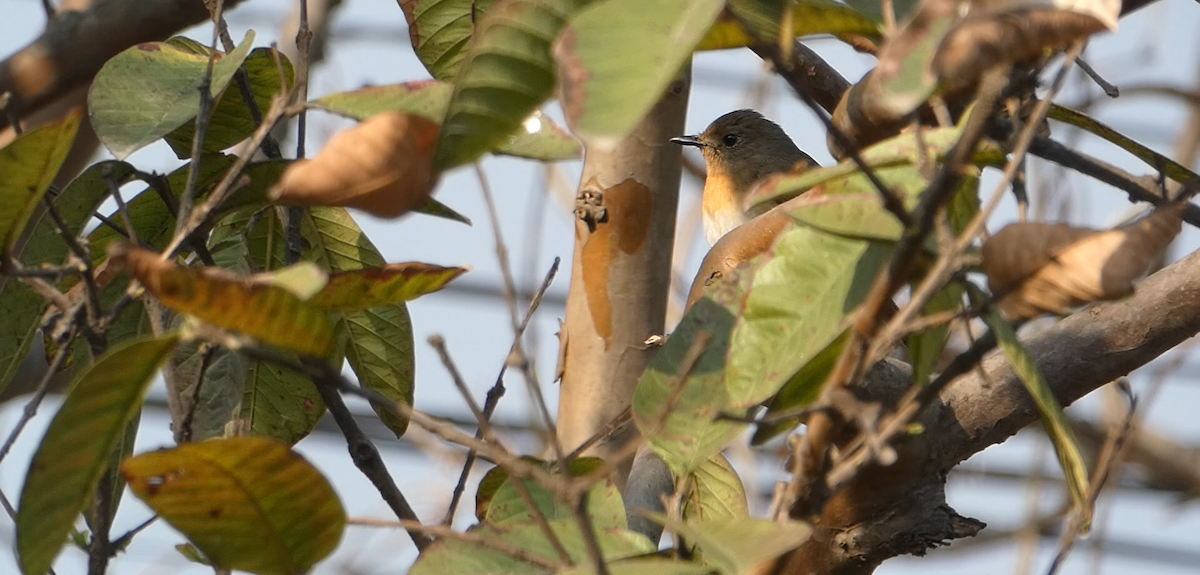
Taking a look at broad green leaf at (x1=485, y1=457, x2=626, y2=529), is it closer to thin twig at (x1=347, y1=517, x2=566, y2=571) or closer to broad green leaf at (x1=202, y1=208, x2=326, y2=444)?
thin twig at (x1=347, y1=517, x2=566, y2=571)

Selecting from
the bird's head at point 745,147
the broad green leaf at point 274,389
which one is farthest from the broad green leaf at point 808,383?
the bird's head at point 745,147

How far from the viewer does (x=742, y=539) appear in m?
0.72

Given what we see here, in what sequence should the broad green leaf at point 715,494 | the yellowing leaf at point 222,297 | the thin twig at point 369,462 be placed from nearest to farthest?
1. the yellowing leaf at point 222,297
2. the thin twig at point 369,462
3. the broad green leaf at point 715,494

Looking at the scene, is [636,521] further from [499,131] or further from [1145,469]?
[1145,469]

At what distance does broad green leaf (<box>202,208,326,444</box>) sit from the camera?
4.14ft

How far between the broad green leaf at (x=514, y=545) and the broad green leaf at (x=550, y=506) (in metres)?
0.05

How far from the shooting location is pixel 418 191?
69cm

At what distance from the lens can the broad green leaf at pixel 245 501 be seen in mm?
783

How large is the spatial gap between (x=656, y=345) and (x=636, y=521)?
1.27ft

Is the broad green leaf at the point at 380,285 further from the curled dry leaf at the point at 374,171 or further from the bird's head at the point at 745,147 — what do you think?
the bird's head at the point at 745,147

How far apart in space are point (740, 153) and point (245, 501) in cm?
331

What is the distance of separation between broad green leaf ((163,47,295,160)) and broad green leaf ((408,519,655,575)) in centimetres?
50

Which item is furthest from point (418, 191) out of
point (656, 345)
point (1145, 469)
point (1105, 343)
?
point (1145, 469)

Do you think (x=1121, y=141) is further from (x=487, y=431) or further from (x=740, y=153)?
(x=740, y=153)
